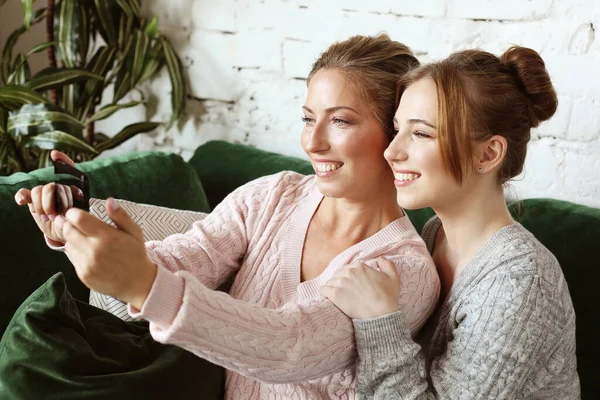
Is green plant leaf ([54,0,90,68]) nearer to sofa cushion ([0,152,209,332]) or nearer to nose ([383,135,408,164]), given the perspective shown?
sofa cushion ([0,152,209,332])

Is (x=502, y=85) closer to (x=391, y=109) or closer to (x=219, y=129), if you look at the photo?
(x=391, y=109)

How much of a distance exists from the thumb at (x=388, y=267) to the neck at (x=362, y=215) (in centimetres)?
18

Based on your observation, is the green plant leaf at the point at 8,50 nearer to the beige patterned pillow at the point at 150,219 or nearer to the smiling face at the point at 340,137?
the beige patterned pillow at the point at 150,219

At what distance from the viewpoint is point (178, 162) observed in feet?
6.59

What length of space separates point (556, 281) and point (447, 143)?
310 mm

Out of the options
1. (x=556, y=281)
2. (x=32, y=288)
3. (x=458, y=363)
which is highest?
(x=556, y=281)

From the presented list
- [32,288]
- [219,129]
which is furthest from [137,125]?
[32,288]

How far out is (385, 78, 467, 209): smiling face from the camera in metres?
1.22

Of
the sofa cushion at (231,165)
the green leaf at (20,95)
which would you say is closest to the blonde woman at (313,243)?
the sofa cushion at (231,165)

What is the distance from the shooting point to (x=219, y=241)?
146 centimetres

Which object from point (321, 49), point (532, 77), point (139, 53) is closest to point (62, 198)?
point (532, 77)

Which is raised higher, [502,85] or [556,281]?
[502,85]

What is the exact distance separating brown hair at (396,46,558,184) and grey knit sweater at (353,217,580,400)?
17 cm

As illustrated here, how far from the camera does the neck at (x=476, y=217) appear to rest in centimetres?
127
